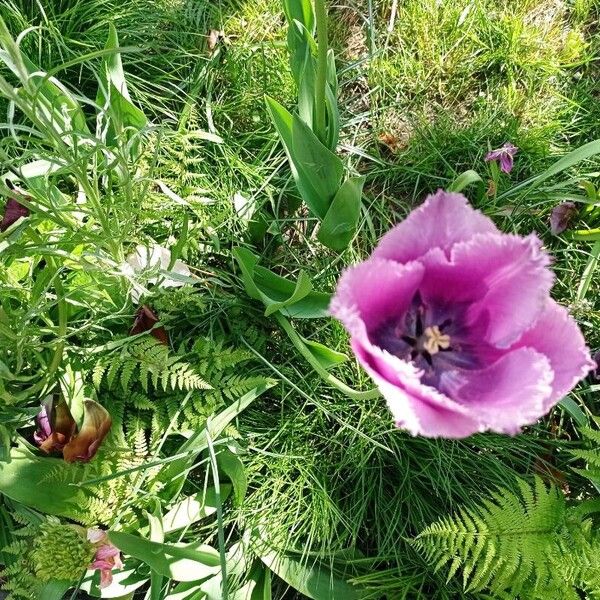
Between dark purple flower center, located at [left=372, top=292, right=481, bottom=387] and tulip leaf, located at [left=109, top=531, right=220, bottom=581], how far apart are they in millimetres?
634

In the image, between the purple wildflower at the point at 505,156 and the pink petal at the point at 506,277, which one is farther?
the purple wildflower at the point at 505,156

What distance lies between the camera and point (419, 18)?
1905mm

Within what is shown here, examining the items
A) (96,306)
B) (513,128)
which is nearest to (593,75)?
(513,128)

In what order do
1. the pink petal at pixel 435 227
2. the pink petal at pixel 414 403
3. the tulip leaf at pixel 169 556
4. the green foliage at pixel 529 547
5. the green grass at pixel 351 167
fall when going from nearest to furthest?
the pink petal at pixel 414 403
the pink petal at pixel 435 227
the tulip leaf at pixel 169 556
the green foliage at pixel 529 547
the green grass at pixel 351 167

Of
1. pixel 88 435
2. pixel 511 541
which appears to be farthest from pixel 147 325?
pixel 511 541

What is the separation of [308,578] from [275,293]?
69cm

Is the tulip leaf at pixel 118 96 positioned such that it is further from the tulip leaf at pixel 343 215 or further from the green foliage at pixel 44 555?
the green foliage at pixel 44 555

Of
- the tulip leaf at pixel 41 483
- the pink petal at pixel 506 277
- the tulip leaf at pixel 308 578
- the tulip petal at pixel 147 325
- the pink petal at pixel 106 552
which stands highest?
the pink petal at pixel 506 277

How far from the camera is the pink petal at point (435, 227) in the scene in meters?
0.89

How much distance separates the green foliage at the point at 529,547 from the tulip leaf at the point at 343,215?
67cm

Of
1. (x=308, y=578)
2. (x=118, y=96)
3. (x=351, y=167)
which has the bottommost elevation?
(x=308, y=578)

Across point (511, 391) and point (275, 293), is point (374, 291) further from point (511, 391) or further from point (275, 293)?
point (275, 293)

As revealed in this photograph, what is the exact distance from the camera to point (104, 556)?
136cm

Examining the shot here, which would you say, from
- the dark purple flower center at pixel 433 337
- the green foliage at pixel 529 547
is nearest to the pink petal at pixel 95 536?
the green foliage at pixel 529 547
